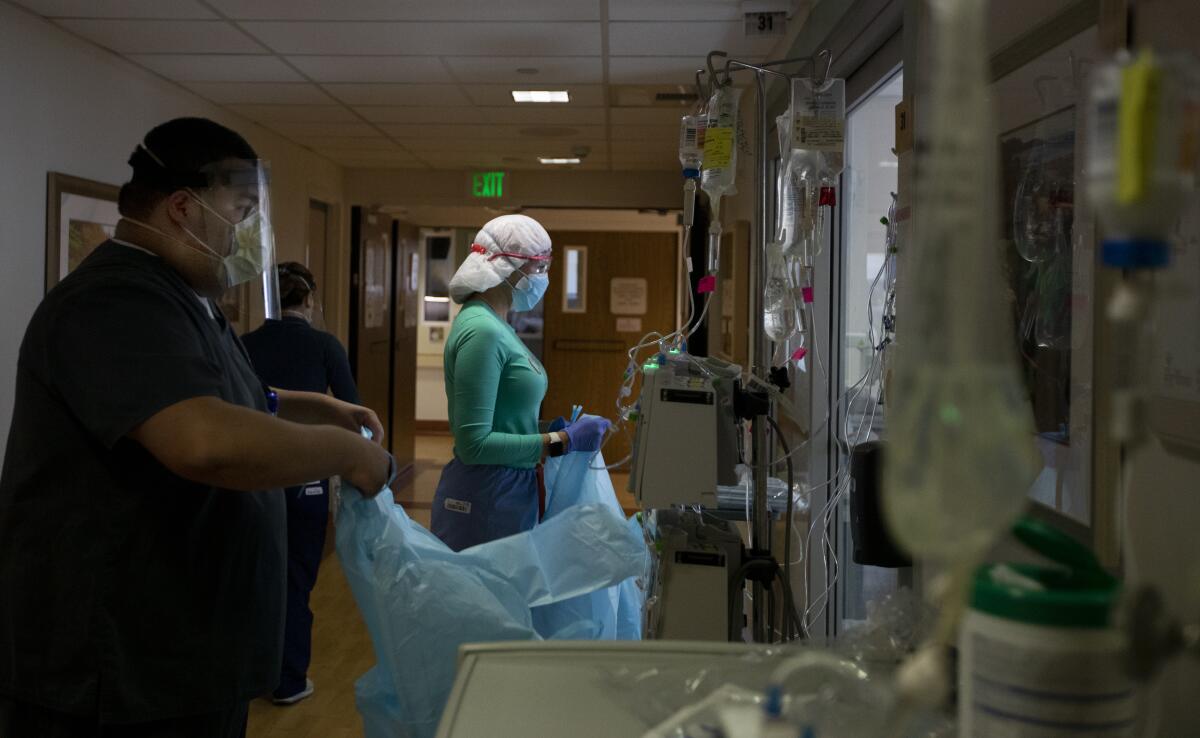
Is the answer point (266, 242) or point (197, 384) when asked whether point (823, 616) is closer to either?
point (266, 242)

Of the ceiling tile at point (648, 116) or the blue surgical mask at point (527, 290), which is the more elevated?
the ceiling tile at point (648, 116)

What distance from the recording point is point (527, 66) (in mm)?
3984

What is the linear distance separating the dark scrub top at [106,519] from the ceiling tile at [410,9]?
1930mm

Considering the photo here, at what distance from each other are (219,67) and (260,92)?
493 millimetres

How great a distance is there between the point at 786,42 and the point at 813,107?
1514mm

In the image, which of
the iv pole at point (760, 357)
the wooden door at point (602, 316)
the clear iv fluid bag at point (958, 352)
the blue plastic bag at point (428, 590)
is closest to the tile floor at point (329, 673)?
the blue plastic bag at point (428, 590)

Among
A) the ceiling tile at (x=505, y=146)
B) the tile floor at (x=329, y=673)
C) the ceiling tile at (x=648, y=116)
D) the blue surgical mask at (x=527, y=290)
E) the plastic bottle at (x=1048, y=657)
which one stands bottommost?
the tile floor at (x=329, y=673)

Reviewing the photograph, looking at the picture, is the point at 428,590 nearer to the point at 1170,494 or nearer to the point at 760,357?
the point at 760,357

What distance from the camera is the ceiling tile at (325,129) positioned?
5.35 meters

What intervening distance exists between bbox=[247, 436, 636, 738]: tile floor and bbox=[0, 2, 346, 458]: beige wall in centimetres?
132

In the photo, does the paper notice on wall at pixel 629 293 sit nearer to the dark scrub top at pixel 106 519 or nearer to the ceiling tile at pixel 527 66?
the ceiling tile at pixel 527 66

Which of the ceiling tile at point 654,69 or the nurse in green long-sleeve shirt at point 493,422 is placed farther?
the ceiling tile at point 654,69

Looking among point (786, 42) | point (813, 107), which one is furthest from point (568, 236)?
point (813, 107)

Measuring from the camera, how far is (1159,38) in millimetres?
955
